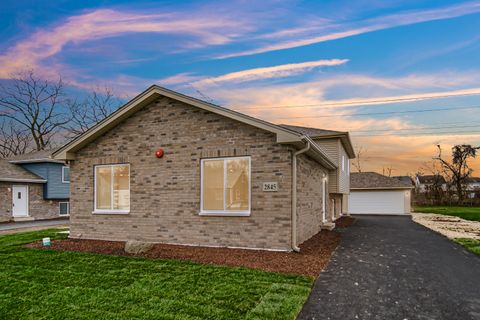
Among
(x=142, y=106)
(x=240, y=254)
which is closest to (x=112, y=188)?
(x=142, y=106)

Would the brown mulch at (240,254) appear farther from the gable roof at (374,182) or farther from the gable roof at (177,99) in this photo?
the gable roof at (374,182)

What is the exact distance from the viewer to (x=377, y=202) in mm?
30516

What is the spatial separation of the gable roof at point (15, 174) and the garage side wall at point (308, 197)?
1855cm

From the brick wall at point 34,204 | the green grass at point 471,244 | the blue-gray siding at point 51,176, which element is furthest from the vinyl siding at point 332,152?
the brick wall at point 34,204

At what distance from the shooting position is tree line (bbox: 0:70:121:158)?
1329 inches

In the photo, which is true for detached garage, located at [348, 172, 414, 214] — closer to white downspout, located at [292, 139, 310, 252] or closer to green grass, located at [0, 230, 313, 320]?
white downspout, located at [292, 139, 310, 252]

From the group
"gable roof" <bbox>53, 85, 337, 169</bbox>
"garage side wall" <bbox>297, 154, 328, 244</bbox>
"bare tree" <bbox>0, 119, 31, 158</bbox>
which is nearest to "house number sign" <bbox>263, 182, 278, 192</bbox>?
"garage side wall" <bbox>297, 154, 328, 244</bbox>

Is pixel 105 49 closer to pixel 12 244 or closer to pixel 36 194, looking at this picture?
pixel 12 244

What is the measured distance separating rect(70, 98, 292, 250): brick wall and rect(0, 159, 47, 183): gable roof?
12.0 metres

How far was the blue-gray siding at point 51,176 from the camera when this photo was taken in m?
23.3

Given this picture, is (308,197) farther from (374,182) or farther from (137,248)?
(374,182)

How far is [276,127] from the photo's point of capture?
29.1ft

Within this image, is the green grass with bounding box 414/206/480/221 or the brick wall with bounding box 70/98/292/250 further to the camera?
the green grass with bounding box 414/206/480/221

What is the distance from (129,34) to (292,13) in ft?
22.3
